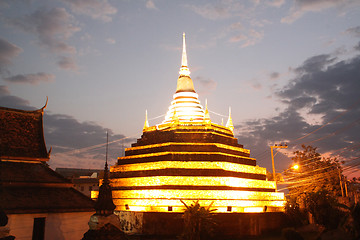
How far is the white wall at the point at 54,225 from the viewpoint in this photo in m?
14.8

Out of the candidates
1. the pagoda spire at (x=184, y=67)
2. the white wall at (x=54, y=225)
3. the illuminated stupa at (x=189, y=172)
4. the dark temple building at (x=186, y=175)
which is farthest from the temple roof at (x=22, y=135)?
the pagoda spire at (x=184, y=67)

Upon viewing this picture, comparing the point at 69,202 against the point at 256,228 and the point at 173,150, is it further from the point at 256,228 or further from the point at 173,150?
the point at 256,228

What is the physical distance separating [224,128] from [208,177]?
723 cm

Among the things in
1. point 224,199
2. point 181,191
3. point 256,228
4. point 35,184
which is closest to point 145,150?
point 181,191

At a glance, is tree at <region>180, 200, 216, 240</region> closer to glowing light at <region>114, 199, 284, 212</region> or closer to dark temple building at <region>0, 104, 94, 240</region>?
glowing light at <region>114, 199, 284, 212</region>

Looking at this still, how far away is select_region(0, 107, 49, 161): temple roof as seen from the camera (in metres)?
17.7

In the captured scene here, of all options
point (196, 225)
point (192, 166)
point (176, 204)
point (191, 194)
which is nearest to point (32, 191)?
point (196, 225)

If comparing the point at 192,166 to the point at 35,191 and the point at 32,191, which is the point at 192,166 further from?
the point at 32,191

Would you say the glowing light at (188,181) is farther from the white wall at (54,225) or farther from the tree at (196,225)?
the white wall at (54,225)

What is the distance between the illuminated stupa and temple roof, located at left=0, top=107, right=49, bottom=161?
340 inches

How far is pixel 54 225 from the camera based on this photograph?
1591cm

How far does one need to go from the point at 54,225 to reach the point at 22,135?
5775 mm

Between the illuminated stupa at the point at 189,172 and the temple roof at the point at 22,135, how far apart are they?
28.3 feet

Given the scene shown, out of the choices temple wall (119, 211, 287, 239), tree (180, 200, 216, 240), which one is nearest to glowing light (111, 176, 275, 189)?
temple wall (119, 211, 287, 239)
